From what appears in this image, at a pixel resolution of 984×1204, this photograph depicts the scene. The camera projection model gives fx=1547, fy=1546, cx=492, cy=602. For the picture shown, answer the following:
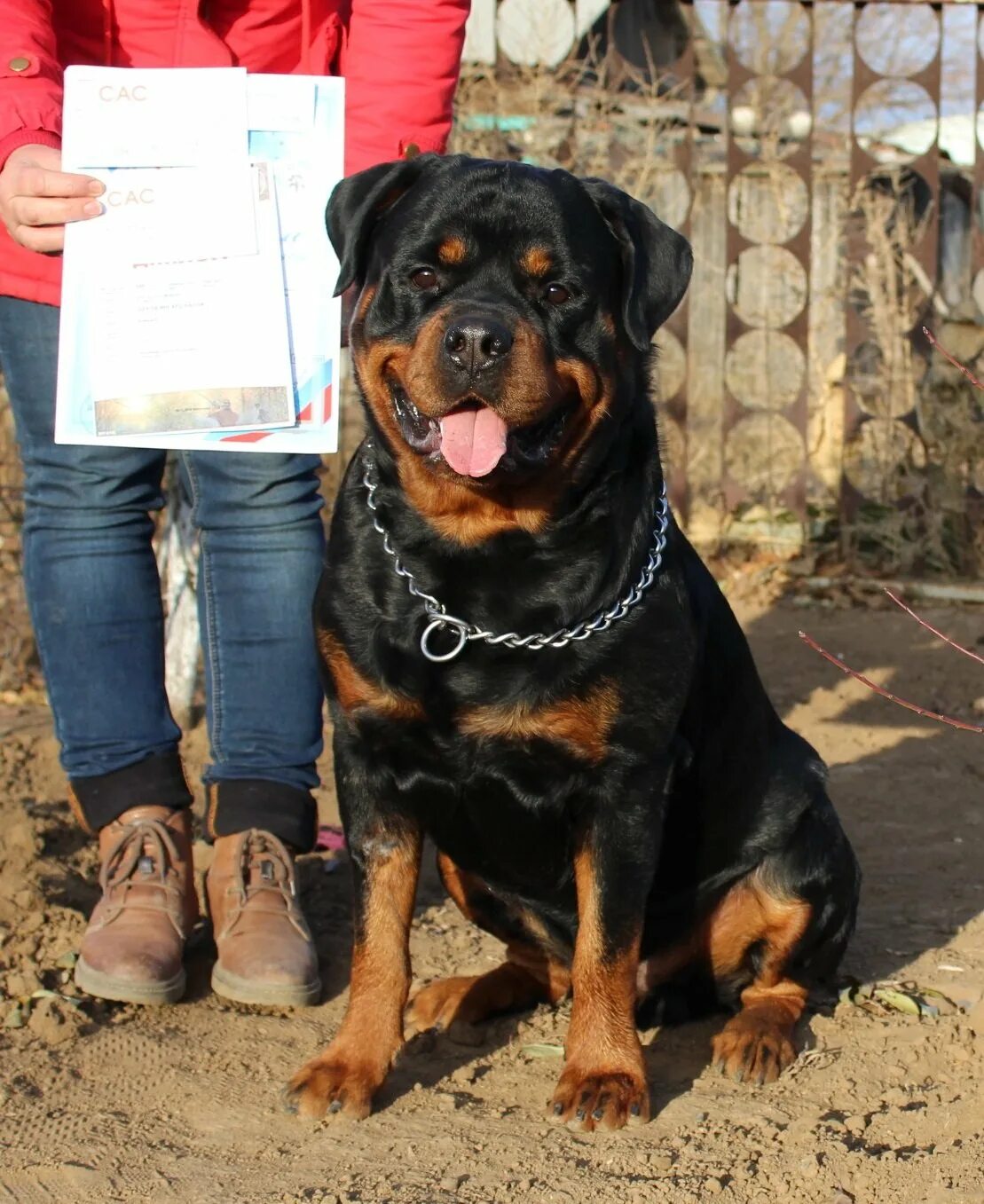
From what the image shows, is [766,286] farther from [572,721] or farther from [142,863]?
[572,721]

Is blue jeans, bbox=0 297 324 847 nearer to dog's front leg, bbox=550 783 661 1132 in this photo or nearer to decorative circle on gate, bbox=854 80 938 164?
dog's front leg, bbox=550 783 661 1132

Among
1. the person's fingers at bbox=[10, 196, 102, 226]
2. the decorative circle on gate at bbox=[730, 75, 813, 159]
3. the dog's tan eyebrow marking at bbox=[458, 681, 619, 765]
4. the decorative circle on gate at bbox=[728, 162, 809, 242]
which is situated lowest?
the dog's tan eyebrow marking at bbox=[458, 681, 619, 765]

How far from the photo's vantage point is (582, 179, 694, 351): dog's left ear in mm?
2834

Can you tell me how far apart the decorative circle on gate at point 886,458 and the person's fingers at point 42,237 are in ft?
15.9

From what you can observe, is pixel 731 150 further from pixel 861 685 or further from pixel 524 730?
pixel 524 730

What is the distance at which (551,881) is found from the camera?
2939 mm

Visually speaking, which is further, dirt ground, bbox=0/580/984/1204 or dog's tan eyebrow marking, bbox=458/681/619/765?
dog's tan eyebrow marking, bbox=458/681/619/765

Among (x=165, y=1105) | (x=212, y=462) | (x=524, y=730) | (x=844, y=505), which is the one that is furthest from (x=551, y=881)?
(x=844, y=505)

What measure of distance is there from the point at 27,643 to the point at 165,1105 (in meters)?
3.24

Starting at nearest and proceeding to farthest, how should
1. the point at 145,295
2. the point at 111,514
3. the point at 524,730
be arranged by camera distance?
the point at 524,730, the point at 145,295, the point at 111,514

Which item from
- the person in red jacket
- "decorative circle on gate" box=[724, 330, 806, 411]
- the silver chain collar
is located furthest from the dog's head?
"decorative circle on gate" box=[724, 330, 806, 411]

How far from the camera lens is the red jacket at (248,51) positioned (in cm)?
313

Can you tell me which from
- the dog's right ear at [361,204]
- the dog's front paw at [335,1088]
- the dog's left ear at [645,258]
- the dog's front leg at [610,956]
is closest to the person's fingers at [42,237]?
the dog's right ear at [361,204]

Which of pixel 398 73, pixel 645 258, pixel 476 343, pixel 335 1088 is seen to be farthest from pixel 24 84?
pixel 335 1088
